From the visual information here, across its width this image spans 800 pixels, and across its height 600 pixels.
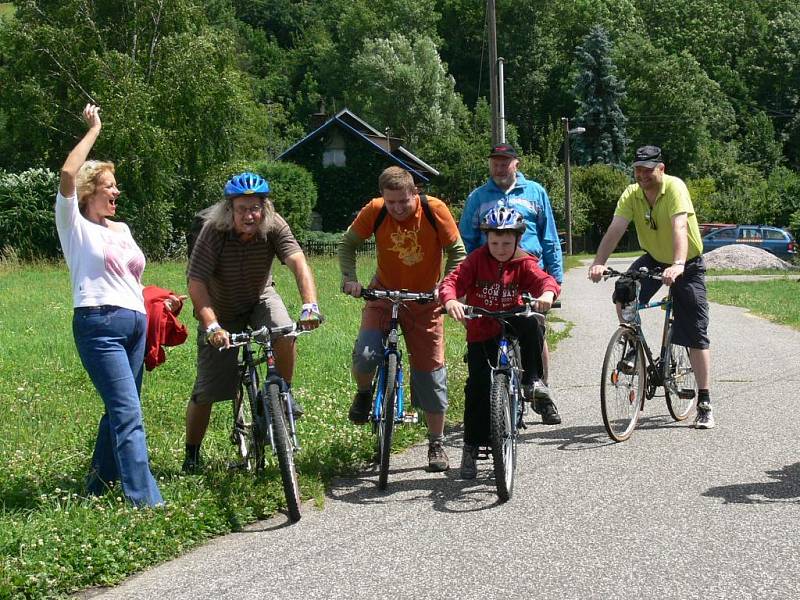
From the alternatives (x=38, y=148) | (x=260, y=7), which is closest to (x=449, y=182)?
(x=38, y=148)

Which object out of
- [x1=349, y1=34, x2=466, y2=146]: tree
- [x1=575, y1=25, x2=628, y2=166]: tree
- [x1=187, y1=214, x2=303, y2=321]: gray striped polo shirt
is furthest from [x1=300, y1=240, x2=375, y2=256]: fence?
[x1=187, y1=214, x2=303, y2=321]: gray striped polo shirt

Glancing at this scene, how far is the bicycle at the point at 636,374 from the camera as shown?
7.91 m

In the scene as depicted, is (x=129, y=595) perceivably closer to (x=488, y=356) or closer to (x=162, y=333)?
(x=162, y=333)

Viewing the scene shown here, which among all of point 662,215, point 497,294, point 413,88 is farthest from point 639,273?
point 413,88

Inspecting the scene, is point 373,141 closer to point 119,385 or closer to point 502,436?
point 502,436

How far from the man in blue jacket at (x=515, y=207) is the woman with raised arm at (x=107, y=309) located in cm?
303

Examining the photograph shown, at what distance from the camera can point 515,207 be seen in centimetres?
810

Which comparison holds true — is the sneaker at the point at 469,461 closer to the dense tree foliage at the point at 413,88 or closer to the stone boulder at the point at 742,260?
the stone boulder at the point at 742,260

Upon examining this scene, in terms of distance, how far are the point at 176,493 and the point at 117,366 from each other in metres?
0.78

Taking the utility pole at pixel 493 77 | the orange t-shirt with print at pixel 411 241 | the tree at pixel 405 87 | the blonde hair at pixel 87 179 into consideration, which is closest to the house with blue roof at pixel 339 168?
the tree at pixel 405 87

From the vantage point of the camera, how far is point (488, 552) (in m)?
5.27

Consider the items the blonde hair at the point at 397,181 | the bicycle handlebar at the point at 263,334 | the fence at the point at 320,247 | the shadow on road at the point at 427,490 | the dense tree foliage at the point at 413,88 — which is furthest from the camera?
the fence at the point at 320,247

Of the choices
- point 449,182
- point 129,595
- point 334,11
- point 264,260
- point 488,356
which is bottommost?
point 129,595

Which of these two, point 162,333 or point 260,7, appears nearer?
point 162,333
